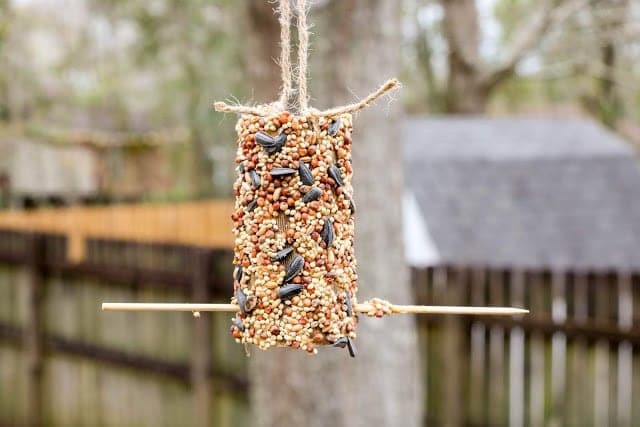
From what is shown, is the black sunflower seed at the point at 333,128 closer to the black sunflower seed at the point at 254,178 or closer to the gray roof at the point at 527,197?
the black sunflower seed at the point at 254,178

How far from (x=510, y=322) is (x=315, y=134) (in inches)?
91.0

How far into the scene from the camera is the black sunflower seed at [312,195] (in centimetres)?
132

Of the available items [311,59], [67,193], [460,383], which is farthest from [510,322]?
[67,193]

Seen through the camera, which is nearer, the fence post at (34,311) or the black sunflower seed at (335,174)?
the black sunflower seed at (335,174)

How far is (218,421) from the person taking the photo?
14.6ft

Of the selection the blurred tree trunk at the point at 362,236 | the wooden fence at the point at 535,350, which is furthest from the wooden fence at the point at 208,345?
the blurred tree trunk at the point at 362,236

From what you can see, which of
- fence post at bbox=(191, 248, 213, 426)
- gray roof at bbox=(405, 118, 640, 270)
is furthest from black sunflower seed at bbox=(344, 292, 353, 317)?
gray roof at bbox=(405, 118, 640, 270)

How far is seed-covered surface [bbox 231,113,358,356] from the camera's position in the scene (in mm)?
1313

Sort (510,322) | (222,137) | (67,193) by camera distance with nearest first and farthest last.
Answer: (510,322) → (222,137) → (67,193)

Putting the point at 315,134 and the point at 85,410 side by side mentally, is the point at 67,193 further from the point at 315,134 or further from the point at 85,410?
the point at 315,134

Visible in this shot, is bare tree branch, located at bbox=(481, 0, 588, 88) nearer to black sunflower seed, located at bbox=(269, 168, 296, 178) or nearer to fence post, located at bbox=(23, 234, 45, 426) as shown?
black sunflower seed, located at bbox=(269, 168, 296, 178)

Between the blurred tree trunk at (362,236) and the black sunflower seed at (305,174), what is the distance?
1.60 meters

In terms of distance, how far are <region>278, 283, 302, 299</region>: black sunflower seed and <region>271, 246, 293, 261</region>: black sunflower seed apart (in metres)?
0.05

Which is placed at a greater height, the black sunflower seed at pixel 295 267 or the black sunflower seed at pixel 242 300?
the black sunflower seed at pixel 295 267
